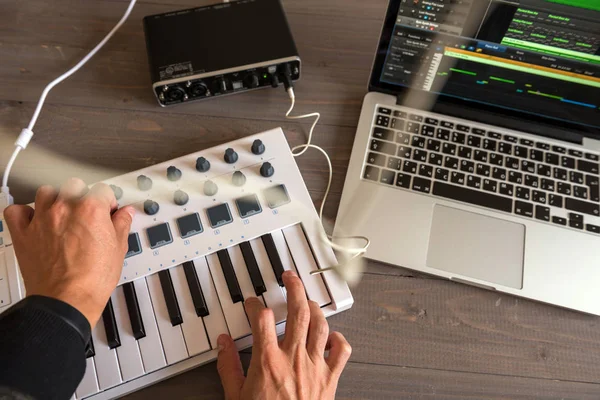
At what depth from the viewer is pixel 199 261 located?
2.13 ft

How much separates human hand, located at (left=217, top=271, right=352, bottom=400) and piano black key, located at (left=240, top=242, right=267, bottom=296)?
20 millimetres

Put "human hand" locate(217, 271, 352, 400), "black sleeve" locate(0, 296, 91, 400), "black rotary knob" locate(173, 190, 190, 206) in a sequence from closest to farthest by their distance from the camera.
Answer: "black sleeve" locate(0, 296, 91, 400) < "human hand" locate(217, 271, 352, 400) < "black rotary knob" locate(173, 190, 190, 206)

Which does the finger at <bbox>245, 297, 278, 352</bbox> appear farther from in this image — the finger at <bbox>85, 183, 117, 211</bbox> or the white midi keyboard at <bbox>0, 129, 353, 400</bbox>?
Answer: the finger at <bbox>85, 183, 117, 211</bbox>

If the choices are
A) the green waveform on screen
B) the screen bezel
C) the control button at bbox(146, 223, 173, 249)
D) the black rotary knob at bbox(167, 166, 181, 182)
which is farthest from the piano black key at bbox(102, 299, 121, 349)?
the green waveform on screen

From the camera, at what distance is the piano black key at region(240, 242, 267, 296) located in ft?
2.06

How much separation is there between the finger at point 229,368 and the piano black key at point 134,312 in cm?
11

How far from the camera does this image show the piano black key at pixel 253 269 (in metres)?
0.63

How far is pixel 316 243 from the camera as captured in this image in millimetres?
657

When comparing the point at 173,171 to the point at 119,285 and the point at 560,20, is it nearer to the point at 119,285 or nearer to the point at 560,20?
the point at 119,285

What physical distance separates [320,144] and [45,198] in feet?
1.45

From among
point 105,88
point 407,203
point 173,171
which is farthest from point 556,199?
point 105,88

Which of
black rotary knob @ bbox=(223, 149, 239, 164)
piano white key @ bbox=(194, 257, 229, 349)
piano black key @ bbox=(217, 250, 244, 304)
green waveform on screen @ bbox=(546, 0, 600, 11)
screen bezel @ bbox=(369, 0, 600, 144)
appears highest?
green waveform on screen @ bbox=(546, 0, 600, 11)

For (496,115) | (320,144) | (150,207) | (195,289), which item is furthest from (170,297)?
Answer: (496,115)

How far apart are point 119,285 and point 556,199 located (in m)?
0.70
